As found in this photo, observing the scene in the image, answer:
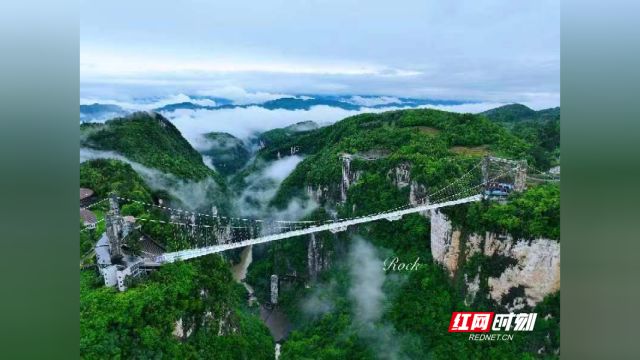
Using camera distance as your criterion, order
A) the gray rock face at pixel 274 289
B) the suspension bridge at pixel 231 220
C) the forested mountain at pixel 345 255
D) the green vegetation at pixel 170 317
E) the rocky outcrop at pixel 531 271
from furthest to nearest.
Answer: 1. the gray rock face at pixel 274 289
2. the rocky outcrop at pixel 531 271
3. the forested mountain at pixel 345 255
4. the suspension bridge at pixel 231 220
5. the green vegetation at pixel 170 317

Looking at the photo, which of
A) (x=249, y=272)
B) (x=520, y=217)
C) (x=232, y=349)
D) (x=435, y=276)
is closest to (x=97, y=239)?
(x=232, y=349)

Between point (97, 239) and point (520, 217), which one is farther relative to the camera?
point (520, 217)

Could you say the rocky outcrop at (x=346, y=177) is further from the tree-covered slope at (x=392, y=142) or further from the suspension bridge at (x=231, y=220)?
the suspension bridge at (x=231, y=220)

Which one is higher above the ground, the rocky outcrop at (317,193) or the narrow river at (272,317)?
the rocky outcrop at (317,193)

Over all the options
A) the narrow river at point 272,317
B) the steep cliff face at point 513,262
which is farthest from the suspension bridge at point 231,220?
the narrow river at point 272,317

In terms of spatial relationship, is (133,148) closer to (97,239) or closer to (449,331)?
(97,239)
